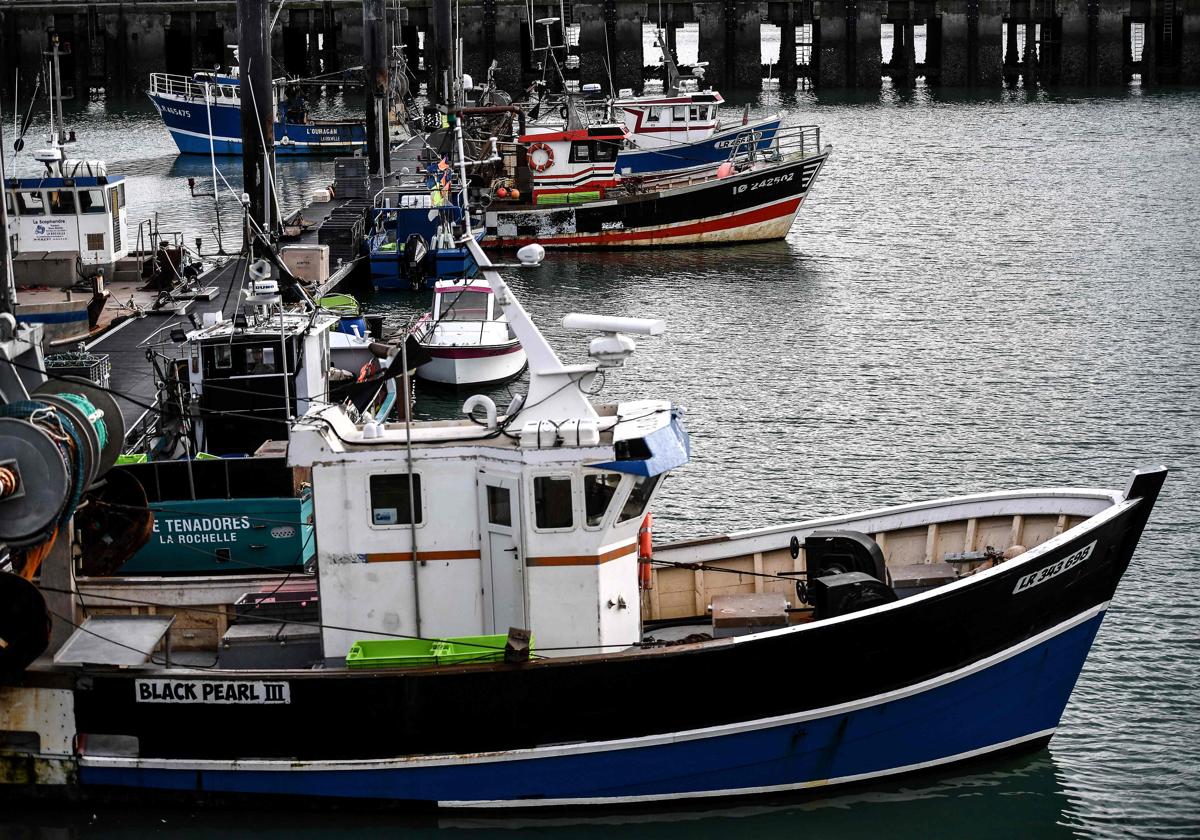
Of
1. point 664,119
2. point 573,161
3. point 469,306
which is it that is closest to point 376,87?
point 573,161

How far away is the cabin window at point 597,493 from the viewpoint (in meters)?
14.7

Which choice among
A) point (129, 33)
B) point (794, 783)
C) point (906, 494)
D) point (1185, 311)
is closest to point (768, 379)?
point (906, 494)

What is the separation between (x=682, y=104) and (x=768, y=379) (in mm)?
21563

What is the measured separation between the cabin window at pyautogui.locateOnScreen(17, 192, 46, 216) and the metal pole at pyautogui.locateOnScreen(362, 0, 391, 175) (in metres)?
19.2

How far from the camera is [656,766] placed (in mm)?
14828

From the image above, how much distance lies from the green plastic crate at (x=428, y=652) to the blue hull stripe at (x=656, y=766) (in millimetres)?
934

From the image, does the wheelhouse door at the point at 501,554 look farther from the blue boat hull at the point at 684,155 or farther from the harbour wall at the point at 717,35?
the harbour wall at the point at 717,35

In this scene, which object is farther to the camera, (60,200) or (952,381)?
(60,200)

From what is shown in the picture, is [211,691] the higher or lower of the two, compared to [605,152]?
lower

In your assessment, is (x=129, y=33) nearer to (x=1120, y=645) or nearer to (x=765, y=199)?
(x=765, y=199)

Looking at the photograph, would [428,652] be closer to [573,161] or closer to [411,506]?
[411,506]

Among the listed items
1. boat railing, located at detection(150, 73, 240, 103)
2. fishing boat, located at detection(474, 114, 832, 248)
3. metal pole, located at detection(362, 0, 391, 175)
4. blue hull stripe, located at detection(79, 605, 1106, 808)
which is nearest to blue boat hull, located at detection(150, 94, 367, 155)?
boat railing, located at detection(150, 73, 240, 103)

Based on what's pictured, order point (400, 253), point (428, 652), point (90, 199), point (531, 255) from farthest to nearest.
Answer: point (400, 253), point (90, 199), point (531, 255), point (428, 652)

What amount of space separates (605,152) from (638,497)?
36.0 m
